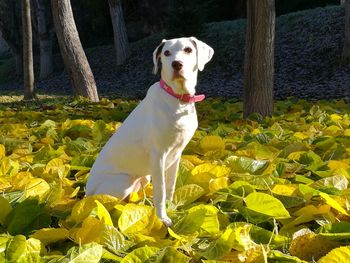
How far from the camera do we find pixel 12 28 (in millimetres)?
27906

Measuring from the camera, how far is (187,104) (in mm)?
2250

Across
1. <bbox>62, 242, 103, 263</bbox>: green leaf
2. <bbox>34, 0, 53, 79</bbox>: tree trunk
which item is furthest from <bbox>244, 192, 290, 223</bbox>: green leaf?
<bbox>34, 0, 53, 79</bbox>: tree trunk

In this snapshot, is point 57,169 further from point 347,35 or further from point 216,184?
point 347,35

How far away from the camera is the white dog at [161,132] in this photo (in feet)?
7.14

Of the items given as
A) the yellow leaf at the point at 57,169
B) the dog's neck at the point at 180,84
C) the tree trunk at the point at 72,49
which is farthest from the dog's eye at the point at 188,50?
the tree trunk at the point at 72,49

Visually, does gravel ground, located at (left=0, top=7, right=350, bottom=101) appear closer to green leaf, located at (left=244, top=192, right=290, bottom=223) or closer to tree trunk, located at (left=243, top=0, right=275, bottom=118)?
tree trunk, located at (left=243, top=0, right=275, bottom=118)

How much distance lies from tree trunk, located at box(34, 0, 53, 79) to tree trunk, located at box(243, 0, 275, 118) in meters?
21.6

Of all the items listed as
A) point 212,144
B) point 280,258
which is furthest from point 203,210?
point 212,144

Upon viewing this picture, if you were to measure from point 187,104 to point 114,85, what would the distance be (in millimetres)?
17493

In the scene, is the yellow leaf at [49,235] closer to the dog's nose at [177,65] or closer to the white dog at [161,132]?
the white dog at [161,132]

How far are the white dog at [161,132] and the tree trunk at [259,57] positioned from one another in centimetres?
344

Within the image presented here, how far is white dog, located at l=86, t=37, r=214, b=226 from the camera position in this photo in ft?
7.14

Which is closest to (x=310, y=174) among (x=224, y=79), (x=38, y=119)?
(x=38, y=119)

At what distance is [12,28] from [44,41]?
2517 mm
